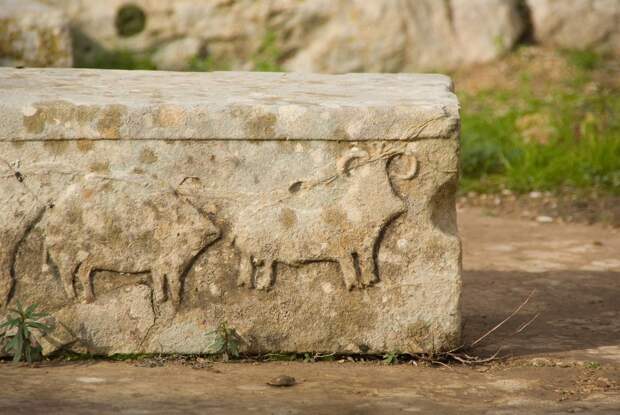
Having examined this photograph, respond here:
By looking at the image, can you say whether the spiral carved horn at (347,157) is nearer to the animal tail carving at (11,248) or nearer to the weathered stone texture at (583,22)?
the animal tail carving at (11,248)

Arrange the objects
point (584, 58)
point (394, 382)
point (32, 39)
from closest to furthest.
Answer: point (394, 382)
point (32, 39)
point (584, 58)

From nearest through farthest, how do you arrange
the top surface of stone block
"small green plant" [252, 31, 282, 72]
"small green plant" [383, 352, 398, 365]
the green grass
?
the top surface of stone block
"small green plant" [383, 352, 398, 365]
the green grass
"small green plant" [252, 31, 282, 72]

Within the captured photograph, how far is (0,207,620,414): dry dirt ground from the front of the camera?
308cm

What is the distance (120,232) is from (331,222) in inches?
25.2

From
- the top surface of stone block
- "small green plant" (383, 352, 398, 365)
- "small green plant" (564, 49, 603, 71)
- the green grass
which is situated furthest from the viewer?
"small green plant" (564, 49, 603, 71)

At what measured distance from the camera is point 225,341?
3463 millimetres

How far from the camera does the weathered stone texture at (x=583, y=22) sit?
774 centimetres

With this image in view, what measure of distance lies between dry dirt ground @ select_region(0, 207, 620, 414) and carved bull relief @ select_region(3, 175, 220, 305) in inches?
11.6

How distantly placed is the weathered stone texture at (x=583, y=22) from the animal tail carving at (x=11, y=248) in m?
5.23

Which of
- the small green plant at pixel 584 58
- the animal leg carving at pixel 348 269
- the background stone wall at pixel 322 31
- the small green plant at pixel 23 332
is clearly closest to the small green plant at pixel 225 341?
the animal leg carving at pixel 348 269

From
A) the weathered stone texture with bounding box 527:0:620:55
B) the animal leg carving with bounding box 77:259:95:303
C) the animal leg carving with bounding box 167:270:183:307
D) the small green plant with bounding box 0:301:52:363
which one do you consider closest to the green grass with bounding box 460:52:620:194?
the weathered stone texture with bounding box 527:0:620:55

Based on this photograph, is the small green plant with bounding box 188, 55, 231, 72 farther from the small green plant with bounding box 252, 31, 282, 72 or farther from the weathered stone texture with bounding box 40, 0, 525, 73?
the small green plant with bounding box 252, 31, 282, 72

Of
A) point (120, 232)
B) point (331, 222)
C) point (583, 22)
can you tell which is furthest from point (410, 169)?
point (583, 22)

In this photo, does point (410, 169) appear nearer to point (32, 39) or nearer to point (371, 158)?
point (371, 158)
